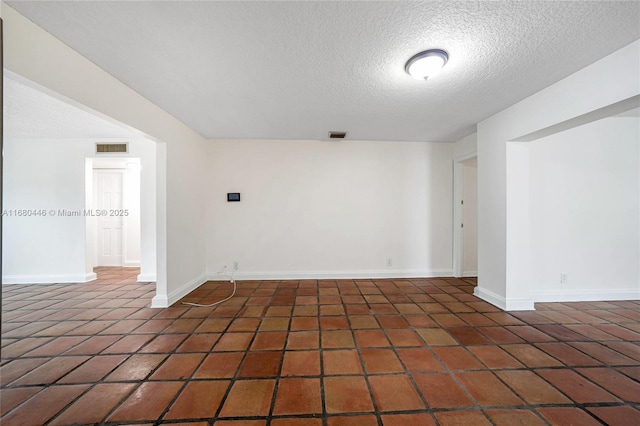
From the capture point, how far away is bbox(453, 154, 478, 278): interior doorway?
14.2 ft

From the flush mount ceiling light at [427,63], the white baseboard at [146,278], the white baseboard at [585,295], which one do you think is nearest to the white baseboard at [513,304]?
the white baseboard at [585,295]

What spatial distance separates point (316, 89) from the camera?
2420mm

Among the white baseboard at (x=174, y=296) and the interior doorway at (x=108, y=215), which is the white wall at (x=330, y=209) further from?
the interior doorway at (x=108, y=215)

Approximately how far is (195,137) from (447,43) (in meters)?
3.63

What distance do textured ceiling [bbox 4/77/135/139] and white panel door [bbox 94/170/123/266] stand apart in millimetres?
1328

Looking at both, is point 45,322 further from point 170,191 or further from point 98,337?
point 170,191

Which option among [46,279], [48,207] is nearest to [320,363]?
[46,279]

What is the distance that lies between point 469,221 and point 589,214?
4.90ft

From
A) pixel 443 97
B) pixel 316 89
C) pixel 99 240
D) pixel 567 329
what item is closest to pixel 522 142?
pixel 443 97

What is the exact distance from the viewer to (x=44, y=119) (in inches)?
130

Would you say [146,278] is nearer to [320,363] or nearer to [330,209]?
[330,209]

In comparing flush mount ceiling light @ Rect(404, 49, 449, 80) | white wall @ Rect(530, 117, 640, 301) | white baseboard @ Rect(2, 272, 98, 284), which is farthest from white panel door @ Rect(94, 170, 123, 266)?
white wall @ Rect(530, 117, 640, 301)

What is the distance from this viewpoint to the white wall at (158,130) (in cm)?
161

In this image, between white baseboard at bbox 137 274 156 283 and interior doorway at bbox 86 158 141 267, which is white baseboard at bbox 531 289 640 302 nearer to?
white baseboard at bbox 137 274 156 283
